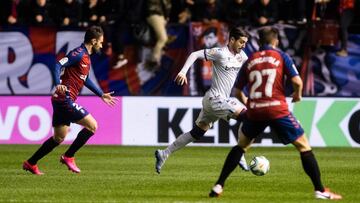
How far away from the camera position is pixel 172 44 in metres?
24.1

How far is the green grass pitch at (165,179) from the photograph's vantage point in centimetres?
1269

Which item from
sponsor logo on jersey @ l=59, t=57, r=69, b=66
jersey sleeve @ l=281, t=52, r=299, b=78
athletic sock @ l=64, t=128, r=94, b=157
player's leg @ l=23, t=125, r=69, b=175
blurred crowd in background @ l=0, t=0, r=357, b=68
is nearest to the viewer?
jersey sleeve @ l=281, t=52, r=299, b=78

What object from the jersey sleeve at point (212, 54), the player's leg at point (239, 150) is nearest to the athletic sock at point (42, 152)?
the jersey sleeve at point (212, 54)

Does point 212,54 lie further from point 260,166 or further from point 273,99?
point 273,99

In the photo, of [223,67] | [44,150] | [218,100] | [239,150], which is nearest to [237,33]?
[223,67]

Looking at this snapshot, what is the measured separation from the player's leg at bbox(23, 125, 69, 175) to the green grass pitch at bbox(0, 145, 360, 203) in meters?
0.16

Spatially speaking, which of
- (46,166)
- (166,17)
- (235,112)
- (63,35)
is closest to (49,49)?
(63,35)

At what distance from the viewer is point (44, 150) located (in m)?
15.9

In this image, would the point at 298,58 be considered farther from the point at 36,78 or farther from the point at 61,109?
the point at 61,109

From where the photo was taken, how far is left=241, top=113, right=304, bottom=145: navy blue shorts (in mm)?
12242

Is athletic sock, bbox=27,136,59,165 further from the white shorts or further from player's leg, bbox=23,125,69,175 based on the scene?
the white shorts

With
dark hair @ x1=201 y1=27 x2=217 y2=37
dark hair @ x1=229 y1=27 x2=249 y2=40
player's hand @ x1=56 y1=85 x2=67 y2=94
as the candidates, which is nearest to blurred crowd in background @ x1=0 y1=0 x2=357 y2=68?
dark hair @ x1=201 y1=27 x2=217 y2=37

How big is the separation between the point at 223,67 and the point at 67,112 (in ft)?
7.77

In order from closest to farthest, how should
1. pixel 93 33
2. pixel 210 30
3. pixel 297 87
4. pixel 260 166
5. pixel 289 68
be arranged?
pixel 297 87 → pixel 289 68 → pixel 260 166 → pixel 93 33 → pixel 210 30
